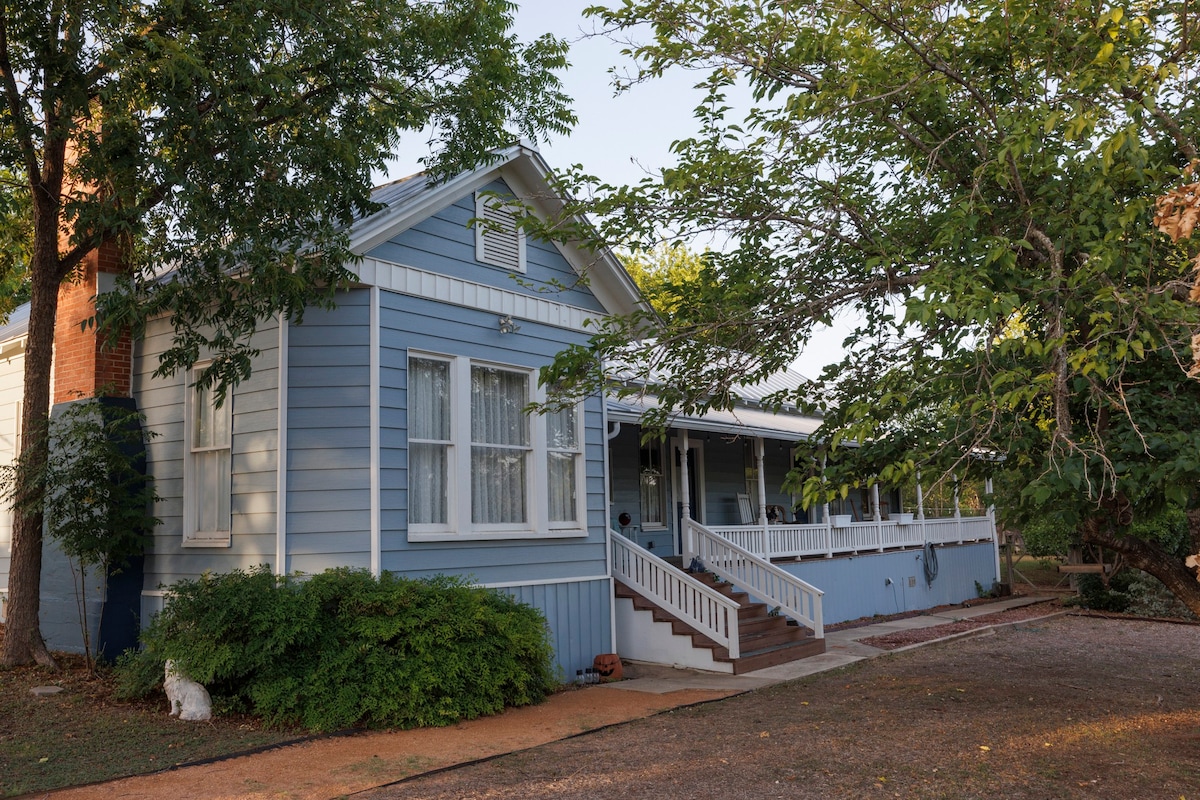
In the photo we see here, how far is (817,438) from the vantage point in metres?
8.73

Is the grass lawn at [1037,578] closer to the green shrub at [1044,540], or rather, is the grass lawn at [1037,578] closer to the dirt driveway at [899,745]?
the green shrub at [1044,540]

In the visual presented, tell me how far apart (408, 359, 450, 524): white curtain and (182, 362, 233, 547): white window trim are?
1883mm

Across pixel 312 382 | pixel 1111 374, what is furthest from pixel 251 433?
pixel 1111 374

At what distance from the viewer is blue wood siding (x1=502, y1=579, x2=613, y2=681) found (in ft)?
36.7

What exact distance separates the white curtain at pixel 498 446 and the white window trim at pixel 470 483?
0.08 m

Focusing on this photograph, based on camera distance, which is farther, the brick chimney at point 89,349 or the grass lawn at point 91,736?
the brick chimney at point 89,349

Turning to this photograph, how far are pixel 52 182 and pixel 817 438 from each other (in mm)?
8482

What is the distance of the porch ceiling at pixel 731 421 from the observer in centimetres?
1426

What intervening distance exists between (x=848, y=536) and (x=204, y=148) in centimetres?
1341

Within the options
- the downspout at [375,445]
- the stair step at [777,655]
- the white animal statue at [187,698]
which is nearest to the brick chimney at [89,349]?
the downspout at [375,445]

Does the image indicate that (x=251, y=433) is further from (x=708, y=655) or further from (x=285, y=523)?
(x=708, y=655)

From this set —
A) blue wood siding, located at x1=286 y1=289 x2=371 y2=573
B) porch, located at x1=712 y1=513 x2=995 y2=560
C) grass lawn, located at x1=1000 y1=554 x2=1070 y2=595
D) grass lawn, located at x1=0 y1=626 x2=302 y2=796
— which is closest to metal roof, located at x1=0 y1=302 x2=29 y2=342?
blue wood siding, located at x1=286 y1=289 x2=371 y2=573

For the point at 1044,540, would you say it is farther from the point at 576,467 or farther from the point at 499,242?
the point at 499,242

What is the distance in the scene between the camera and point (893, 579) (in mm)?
19625
